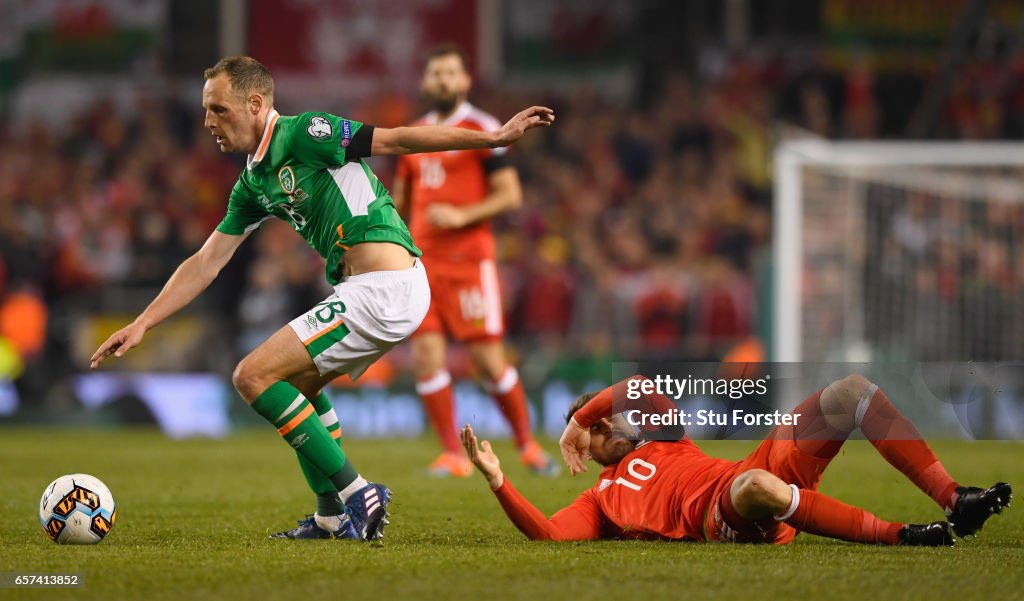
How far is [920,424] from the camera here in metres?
10.6

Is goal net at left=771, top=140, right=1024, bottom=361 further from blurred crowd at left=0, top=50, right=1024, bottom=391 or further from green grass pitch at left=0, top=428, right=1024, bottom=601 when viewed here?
green grass pitch at left=0, top=428, right=1024, bottom=601

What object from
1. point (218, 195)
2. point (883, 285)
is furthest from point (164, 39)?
point (883, 285)

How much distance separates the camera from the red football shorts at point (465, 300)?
893cm

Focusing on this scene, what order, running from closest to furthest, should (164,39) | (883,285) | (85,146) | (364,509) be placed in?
1. (364,509)
2. (883,285)
3. (85,146)
4. (164,39)

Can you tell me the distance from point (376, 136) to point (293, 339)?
2.81 ft

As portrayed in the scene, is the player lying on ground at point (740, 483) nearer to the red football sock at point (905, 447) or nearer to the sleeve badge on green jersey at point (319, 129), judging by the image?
the red football sock at point (905, 447)

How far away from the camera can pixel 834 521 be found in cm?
502

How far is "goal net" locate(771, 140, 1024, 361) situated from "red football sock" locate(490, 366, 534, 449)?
3482mm

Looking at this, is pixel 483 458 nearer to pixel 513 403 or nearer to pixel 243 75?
pixel 243 75

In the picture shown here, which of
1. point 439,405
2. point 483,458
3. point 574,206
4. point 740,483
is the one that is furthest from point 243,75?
point 574,206

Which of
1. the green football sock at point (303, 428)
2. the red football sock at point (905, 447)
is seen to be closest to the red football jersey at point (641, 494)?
the red football sock at point (905, 447)

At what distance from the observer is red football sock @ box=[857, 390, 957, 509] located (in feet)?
16.9

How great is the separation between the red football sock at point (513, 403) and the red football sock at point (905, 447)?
3.91m

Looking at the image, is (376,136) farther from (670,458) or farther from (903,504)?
(903,504)
